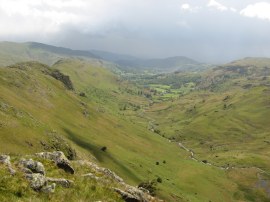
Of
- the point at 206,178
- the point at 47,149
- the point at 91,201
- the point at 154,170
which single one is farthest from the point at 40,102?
the point at 91,201

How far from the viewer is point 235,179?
198250 millimetres

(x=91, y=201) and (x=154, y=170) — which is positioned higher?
(x=91, y=201)

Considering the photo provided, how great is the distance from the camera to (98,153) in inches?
5364

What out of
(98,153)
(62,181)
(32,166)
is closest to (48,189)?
(62,181)

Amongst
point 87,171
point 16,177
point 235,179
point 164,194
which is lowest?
point 235,179

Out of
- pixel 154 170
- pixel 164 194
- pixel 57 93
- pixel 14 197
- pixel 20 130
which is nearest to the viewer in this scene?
pixel 14 197

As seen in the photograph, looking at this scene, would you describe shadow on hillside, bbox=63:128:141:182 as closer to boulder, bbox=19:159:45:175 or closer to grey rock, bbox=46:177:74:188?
boulder, bbox=19:159:45:175

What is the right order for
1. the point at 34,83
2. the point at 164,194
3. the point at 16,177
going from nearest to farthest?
1. the point at 16,177
2. the point at 164,194
3. the point at 34,83

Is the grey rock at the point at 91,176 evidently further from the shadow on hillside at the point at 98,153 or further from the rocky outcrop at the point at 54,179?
the shadow on hillside at the point at 98,153

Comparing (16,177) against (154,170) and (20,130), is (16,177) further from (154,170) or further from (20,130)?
(154,170)

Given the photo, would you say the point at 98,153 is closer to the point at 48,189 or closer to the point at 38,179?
the point at 38,179

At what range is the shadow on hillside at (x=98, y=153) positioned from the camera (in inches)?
5167

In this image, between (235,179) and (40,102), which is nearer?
(40,102)

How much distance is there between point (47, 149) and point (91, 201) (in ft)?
231
